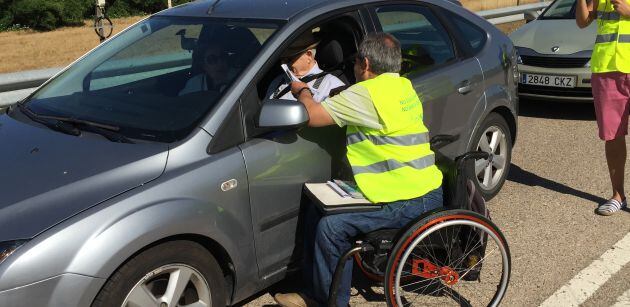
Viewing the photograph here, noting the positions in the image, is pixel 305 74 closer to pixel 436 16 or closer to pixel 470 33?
pixel 436 16

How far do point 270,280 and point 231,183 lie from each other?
606 mm

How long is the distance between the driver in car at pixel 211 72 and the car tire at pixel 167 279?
2.72ft

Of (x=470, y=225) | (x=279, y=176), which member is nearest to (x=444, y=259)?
(x=470, y=225)

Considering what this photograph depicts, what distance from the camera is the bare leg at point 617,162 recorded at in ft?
15.1

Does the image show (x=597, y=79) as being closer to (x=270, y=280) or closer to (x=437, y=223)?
(x=437, y=223)

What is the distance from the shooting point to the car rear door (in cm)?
392

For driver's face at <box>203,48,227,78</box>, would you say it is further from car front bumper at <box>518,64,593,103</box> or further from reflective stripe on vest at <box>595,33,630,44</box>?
car front bumper at <box>518,64,593,103</box>

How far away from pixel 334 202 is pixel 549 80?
16.5 ft

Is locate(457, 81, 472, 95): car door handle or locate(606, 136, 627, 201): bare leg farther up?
locate(457, 81, 472, 95): car door handle

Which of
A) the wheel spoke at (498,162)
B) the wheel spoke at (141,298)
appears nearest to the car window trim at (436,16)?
the wheel spoke at (498,162)

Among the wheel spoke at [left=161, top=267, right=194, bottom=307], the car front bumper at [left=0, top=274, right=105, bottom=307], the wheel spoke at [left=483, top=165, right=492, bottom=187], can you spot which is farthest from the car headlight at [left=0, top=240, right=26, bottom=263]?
the wheel spoke at [left=483, top=165, right=492, bottom=187]

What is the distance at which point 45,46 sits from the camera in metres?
25.8

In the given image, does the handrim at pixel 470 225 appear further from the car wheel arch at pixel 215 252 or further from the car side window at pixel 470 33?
the car side window at pixel 470 33

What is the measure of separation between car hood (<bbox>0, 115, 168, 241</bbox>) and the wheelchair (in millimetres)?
1022
